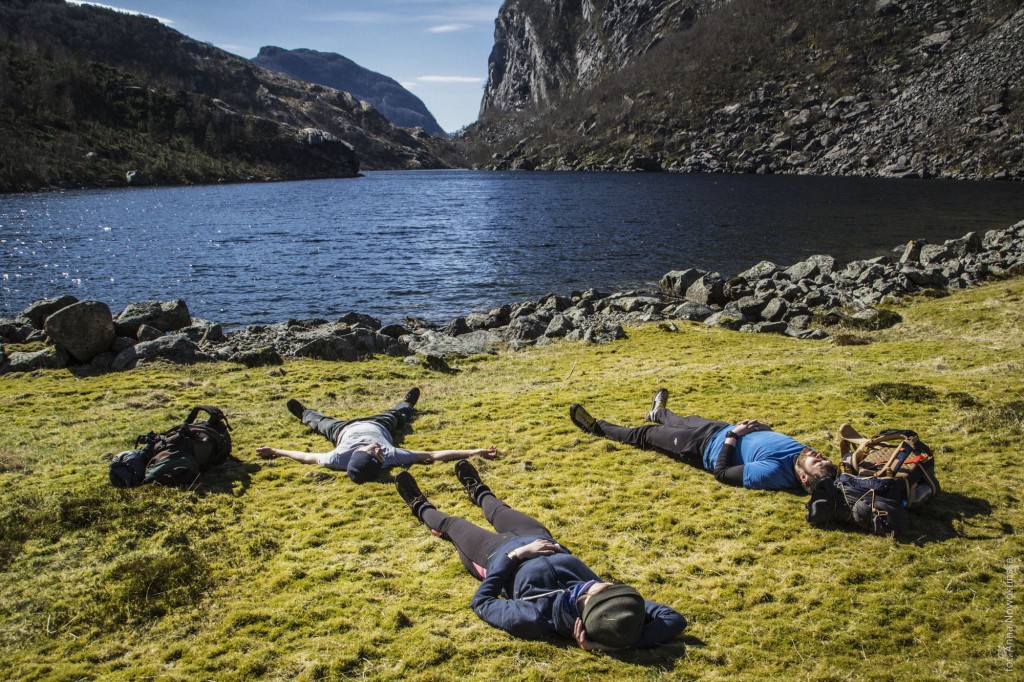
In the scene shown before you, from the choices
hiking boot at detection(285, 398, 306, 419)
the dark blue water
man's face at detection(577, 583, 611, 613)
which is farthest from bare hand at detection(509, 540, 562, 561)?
the dark blue water

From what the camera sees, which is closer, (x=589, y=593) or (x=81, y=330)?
(x=589, y=593)

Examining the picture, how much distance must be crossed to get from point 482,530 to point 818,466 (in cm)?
514

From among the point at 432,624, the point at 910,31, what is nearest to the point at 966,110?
the point at 910,31

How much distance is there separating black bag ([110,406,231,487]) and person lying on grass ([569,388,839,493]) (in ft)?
24.9

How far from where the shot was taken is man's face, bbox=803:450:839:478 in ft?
27.7

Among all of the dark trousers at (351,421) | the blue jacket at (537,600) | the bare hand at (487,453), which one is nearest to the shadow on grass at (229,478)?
the dark trousers at (351,421)

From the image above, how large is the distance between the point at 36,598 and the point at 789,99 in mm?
200386

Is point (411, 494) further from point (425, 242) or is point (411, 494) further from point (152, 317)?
point (425, 242)

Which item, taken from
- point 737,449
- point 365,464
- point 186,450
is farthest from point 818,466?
point 186,450

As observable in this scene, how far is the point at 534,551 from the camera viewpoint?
22.0 ft

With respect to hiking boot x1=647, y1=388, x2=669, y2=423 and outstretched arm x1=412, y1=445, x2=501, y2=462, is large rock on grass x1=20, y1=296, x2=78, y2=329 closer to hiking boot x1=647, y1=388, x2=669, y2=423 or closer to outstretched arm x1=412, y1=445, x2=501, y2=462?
outstretched arm x1=412, y1=445, x2=501, y2=462

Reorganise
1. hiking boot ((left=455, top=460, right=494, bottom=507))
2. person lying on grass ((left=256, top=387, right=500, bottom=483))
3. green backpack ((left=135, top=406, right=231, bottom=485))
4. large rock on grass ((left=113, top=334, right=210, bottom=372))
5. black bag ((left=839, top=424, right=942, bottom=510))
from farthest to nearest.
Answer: large rock on grass ((left=113, top=334, right=210, bottom=372)), person lying on grass ((left=256, top=387, right=500, bottom=483)), green backpack ((left=135, top=406, right=231, bottom=485)), hiking boot ((left=455, top=460, right=494, bottom=507)), black bag ((left=839, top=424, right=942, bottom=510))

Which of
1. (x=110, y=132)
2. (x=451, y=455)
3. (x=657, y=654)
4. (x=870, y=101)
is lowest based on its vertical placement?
(x=451, y=455)

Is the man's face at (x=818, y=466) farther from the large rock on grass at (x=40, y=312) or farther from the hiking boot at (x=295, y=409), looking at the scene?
the large rock on grass at (x=40, y=312)
